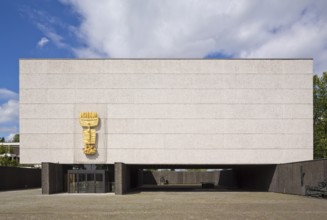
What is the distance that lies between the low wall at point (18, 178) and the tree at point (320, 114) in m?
40.3

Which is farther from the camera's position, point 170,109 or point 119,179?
point 170,109

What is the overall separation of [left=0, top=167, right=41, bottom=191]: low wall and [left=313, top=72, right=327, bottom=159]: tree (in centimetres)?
4031

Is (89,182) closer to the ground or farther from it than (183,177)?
farther from it

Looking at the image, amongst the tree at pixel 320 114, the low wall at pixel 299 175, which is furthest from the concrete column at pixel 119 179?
the tree at pixel 320 114

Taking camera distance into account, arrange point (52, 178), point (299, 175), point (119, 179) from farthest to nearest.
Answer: point (52, 178)
point (119, 179)
point (299, 175)

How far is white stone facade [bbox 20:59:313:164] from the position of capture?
3456 cm

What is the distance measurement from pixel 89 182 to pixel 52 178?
3.54 m

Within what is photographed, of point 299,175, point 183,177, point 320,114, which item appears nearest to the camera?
point 299,175

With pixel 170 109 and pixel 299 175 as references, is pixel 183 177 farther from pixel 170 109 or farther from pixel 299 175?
pixel 299 175

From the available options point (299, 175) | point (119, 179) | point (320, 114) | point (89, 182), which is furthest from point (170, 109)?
point (320, 114)

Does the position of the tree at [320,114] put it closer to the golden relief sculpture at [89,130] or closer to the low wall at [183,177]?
the low wall at [183,177]

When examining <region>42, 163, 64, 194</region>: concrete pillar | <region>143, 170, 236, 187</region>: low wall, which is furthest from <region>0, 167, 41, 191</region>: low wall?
<region>143, 170, 236, 187</region>: low wall

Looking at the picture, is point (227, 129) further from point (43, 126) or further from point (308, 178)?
point (43, 126)

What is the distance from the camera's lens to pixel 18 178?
43969mm
